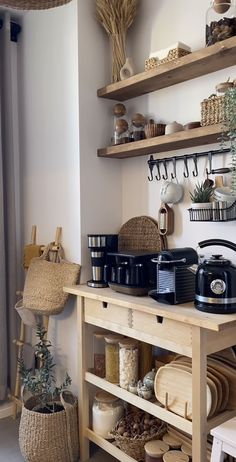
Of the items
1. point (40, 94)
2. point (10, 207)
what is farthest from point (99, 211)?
point (40, 94)

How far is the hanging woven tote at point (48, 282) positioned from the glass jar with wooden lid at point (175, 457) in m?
0.89

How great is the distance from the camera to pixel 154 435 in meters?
1.91

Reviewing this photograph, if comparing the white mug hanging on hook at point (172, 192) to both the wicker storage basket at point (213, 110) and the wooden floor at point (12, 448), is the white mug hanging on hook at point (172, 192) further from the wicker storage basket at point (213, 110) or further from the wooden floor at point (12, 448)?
the wooden floor at point (12, 448)

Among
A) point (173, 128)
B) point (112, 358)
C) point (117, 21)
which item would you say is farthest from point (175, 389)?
point (117, 21)

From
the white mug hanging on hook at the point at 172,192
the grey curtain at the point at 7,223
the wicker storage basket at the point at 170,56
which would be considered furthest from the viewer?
the grey curtain at the point at 7,223

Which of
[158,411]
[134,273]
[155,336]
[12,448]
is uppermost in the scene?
[134,273]

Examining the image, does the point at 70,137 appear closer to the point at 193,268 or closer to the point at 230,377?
the point at 193,268

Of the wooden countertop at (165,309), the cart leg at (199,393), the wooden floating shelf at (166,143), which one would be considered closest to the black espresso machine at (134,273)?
the wooden countertop at (165,309)

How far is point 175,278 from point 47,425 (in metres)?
1.04

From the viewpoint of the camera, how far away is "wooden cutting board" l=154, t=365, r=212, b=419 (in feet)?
5.42

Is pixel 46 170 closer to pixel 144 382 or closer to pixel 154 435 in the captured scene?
pixel 144 382

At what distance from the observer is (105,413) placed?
2076mm

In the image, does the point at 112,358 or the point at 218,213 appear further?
the point at 112,358

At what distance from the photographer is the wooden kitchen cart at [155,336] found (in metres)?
1.53
